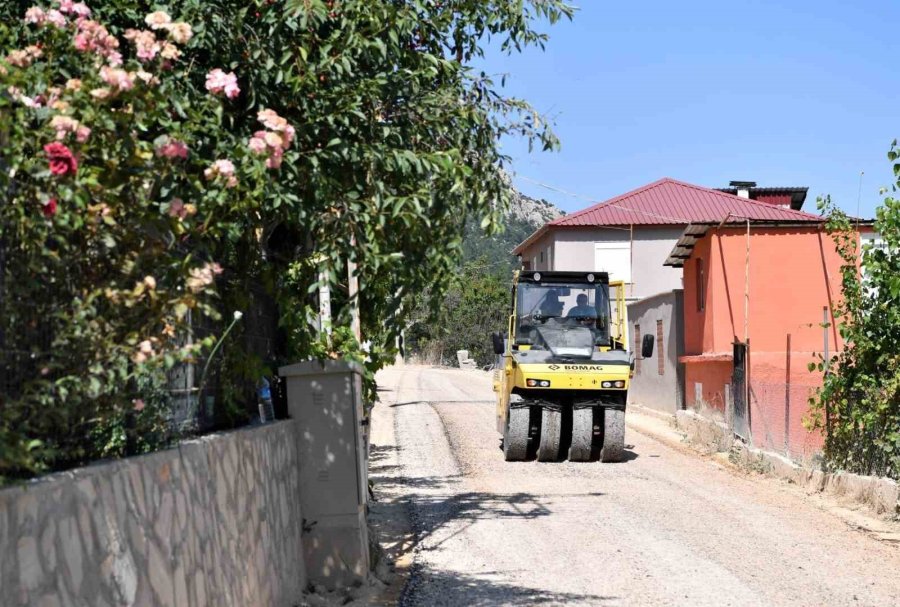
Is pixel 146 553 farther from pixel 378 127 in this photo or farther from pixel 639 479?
pixel 639 479

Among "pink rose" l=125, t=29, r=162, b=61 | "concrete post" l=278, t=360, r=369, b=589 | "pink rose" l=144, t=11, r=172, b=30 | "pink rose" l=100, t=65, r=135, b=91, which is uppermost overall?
"pink rose" l=144, t=11, r=172, b=30

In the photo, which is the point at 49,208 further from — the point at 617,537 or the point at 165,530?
the point at 617,537

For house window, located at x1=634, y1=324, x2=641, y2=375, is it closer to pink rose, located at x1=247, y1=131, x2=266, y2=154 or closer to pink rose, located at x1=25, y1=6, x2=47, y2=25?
pink rose, located at x1=247, y1=131, x2=266, y2=154

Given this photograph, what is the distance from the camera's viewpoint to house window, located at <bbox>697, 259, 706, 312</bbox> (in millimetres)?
25584

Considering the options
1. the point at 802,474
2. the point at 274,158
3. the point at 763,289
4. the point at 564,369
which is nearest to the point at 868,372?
the point at 802,474

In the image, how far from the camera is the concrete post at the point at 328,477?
8.62m

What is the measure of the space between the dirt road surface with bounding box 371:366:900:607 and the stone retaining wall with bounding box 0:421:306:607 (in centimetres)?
167

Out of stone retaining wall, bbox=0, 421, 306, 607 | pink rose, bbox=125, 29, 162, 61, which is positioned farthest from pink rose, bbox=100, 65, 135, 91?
stone retaining wall, bbox=0, 421, 306, 607

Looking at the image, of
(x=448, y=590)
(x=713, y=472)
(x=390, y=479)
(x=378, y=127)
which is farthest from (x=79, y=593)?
(x=713, y=472)

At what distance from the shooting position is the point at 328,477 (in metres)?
8.68

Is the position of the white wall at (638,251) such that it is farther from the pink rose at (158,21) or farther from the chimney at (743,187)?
the pink rose at (158,21)

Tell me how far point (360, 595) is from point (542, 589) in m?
1.42

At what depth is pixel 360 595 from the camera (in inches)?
333

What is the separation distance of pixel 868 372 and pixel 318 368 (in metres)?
8.07
